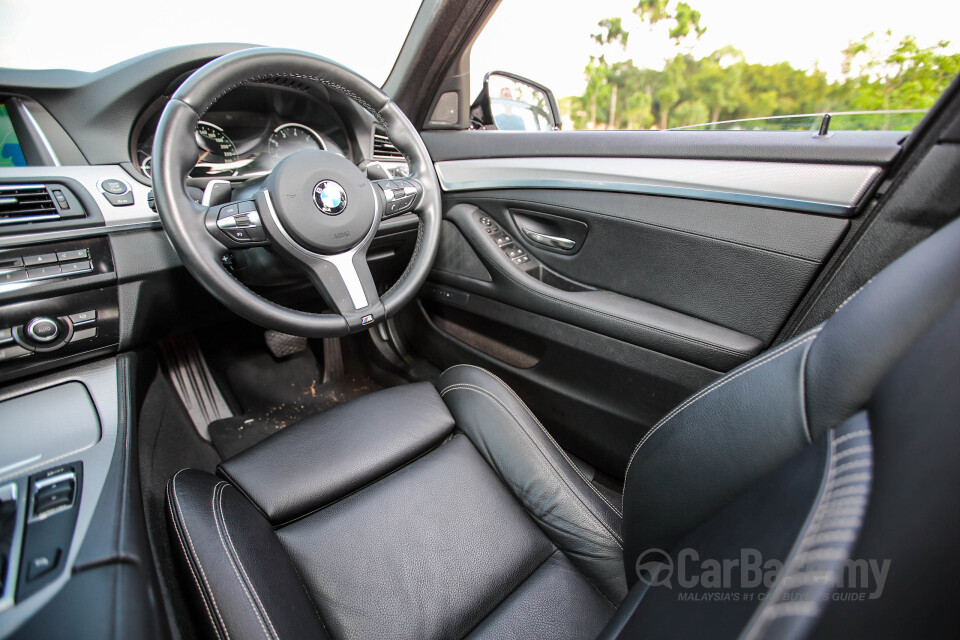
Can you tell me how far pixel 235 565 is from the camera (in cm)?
66

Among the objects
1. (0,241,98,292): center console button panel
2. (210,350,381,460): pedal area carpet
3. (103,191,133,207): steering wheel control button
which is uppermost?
(103,191,133,207): steering wheel control button

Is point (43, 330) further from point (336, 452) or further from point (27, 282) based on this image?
point (336, 452)

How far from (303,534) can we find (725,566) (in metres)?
0.66

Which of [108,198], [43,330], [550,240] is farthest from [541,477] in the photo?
[108,198]

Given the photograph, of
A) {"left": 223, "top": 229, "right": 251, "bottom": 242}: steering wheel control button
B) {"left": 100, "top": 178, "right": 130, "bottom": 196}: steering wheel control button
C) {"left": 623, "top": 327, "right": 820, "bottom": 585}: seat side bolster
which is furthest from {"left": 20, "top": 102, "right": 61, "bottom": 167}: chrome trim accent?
{"left": 623, "top": 327, "right": 820, "bottom": 585}: seat side bolster

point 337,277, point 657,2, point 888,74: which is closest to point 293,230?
point 337,277

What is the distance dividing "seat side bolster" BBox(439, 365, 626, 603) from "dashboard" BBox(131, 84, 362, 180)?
821mm

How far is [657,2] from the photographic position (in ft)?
9.60

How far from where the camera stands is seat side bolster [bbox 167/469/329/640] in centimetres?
61

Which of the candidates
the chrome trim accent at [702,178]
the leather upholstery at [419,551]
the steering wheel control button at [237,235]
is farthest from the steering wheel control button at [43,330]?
the chrome trim accent at [702,178]

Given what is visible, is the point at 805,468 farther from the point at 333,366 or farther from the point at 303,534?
the point at 333,366

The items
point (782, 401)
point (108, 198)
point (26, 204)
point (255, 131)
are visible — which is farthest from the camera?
point (255, 131)

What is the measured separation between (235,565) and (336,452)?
293 mm

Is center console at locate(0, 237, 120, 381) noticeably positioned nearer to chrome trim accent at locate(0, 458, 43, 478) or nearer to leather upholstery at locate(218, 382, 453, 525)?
chrome trim accent at locate(0, 458, 43, 478)
